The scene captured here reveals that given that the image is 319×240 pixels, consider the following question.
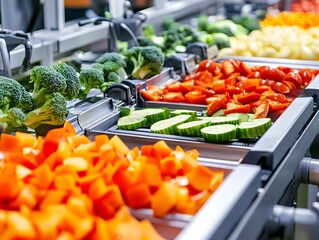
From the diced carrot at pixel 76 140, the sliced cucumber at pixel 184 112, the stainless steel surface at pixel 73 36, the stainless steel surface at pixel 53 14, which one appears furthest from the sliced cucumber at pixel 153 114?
the stainless steel surface at pixel 53 14

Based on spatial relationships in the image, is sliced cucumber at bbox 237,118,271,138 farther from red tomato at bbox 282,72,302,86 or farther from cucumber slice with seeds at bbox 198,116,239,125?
red tomato at bbox 282,72,302,86

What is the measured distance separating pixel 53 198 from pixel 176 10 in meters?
4.27

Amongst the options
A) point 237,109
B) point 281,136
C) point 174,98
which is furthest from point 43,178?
point 174,98

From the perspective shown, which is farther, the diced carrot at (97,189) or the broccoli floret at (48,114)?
the broccoli floret at (48,114)

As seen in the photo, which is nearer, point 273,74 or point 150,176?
point 150,176

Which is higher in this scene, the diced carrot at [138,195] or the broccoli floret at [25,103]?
the broccoli floret at [25,103]

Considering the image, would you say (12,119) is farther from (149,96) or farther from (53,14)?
(53,14)

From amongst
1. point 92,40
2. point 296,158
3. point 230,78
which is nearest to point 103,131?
point 296,158

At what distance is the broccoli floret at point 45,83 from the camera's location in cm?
212

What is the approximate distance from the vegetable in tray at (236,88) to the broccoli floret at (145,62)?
0.11 metres

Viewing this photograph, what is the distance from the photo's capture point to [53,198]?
139cm

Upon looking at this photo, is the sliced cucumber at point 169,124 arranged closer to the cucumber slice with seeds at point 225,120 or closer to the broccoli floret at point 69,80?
the cucumber slice with seeds at point 225,120

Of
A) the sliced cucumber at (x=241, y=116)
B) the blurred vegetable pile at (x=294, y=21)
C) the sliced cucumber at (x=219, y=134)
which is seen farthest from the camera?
the blurred vegetable pile at (x=294, y=21)

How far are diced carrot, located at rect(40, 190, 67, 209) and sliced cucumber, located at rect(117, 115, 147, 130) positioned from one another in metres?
0.87
